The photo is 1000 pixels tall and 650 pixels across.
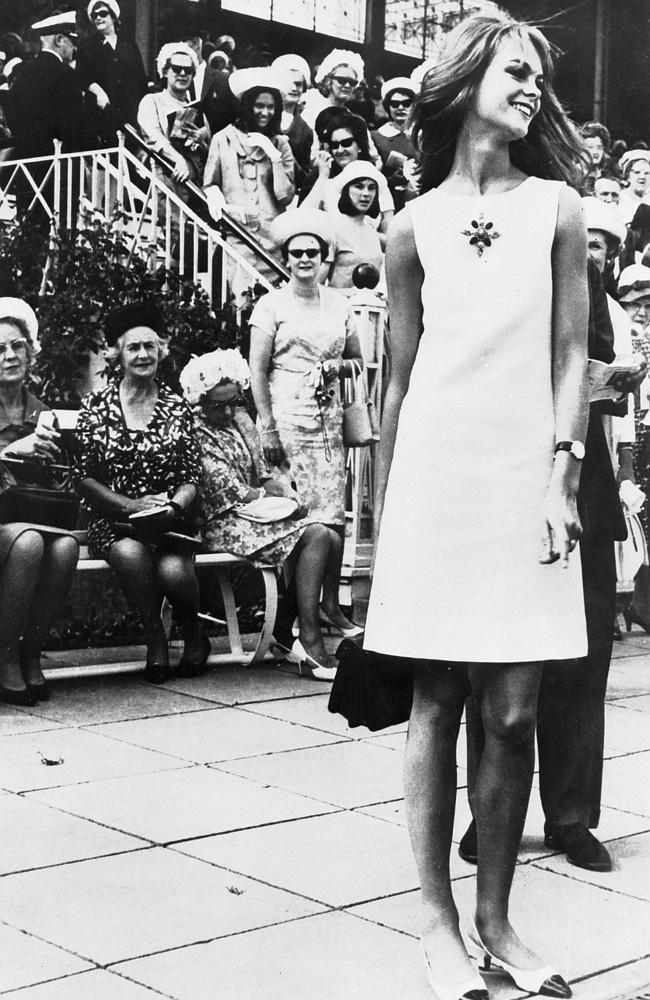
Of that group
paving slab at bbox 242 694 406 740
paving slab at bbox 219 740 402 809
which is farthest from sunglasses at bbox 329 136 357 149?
paving slab at bbox 219 740 402 809

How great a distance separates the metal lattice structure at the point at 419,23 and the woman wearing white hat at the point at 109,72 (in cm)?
551

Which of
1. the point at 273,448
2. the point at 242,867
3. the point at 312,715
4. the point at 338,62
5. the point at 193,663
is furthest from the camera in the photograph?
the point at 338,62

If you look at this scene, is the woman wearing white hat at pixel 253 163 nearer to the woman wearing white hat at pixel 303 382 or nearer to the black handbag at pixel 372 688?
the woman wearing white hat at pixel 303 382

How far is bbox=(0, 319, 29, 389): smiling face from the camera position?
6523 millimetres

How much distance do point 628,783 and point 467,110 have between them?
2.75m

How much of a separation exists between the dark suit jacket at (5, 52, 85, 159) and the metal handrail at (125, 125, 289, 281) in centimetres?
38

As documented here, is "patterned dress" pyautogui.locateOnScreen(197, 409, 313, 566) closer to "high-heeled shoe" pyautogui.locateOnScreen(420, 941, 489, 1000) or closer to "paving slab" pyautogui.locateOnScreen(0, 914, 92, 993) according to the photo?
"paving slab" pyautogui.locateOnScreen(0, 914, 92, 993)

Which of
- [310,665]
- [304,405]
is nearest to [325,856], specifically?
[310,665]

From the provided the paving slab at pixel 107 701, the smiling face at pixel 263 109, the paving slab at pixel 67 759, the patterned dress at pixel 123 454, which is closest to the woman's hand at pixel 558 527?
the paving slab at pixel 67 759

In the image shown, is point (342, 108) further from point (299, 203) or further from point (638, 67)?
point (638, 67)

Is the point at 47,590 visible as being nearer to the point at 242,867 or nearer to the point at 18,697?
the point at 18,697

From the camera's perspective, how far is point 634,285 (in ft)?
29.0

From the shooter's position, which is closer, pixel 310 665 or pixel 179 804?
pixel 179 804

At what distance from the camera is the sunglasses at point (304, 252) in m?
7.38
